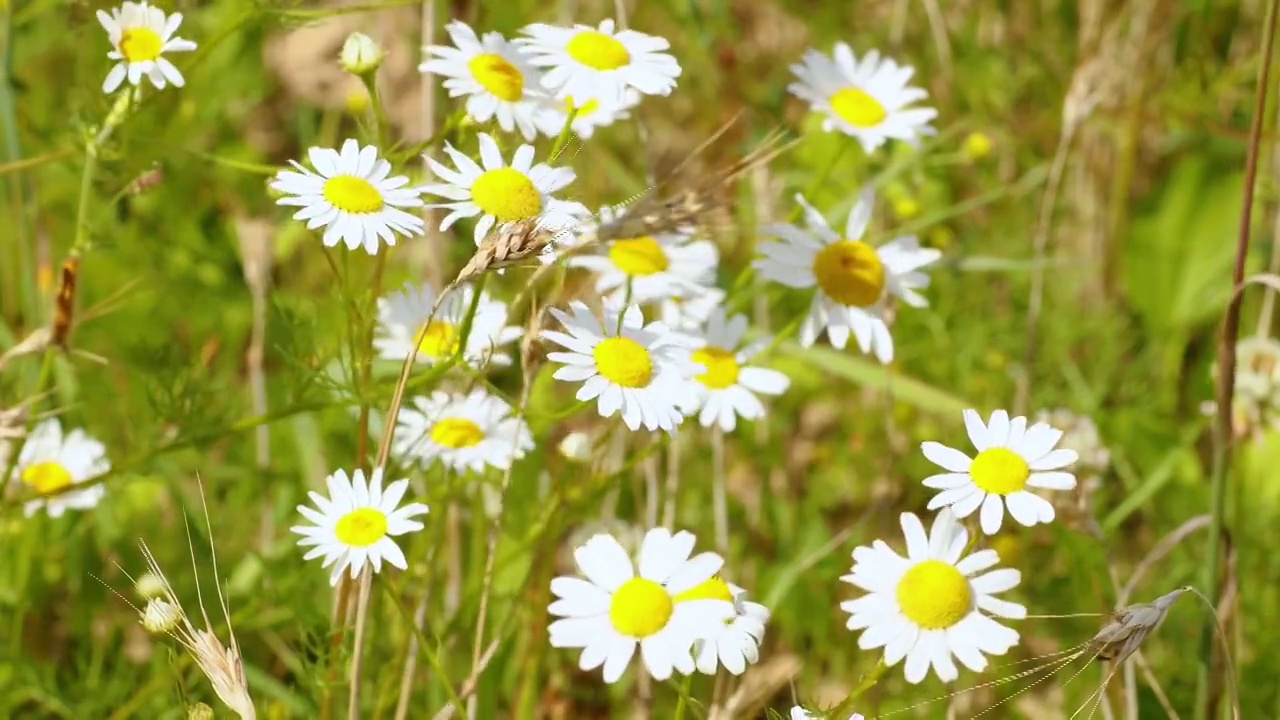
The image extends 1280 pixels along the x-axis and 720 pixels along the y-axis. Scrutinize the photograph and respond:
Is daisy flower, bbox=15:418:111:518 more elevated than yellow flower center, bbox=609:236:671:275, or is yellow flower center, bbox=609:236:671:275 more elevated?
yellow flower center, bbox=609:236:671:275

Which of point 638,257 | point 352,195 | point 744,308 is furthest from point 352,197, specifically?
point 744,308

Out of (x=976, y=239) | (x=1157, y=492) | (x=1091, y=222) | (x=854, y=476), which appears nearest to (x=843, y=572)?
(x=854, y=476)

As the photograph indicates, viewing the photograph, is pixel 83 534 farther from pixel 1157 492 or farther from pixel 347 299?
pixel 1157 492

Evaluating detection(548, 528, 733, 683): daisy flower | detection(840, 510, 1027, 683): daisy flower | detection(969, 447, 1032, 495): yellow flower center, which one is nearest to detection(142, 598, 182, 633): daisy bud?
detection(548, 528, 733, 683): daisy flower

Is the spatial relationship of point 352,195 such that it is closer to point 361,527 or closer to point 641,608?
point 361,527

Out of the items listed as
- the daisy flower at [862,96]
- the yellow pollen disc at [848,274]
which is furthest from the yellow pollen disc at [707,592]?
the daisy flower at [862,96]

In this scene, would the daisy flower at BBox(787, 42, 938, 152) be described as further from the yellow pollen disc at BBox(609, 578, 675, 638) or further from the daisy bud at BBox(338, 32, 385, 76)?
the yellow pollen disc at BBox(609, 578, 675, 638)
